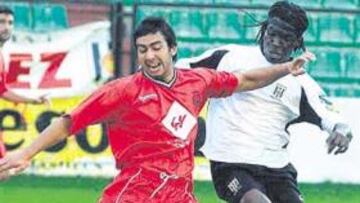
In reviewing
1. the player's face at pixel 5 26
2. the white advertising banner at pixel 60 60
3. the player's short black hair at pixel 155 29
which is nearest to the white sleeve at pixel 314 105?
the player's short black hair at pixel 155 29

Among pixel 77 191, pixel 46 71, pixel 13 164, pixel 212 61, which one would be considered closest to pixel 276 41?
pixel 212 61

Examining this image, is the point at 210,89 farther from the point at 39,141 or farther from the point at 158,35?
the point at 39,141

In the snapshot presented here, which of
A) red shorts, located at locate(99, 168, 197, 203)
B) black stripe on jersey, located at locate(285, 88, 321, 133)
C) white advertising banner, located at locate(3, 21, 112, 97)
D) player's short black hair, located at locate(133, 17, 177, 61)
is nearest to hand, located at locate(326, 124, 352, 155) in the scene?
black stripe on jersey, located at locate(285, 88, 321, 133)

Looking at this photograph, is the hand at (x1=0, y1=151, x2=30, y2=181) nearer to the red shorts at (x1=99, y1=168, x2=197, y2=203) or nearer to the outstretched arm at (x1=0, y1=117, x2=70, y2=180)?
the outstretched arm at (x1=0, y1=117, x2=70, y2=180)

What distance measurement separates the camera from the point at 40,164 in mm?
14055

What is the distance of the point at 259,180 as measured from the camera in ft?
28.1

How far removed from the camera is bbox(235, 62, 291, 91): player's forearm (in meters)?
7.80

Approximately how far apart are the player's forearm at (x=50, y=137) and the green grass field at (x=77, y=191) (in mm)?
5619

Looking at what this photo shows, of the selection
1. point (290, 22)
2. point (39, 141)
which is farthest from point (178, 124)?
point (290, 22)

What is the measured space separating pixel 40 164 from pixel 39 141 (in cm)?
705

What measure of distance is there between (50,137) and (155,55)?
715 millimetres

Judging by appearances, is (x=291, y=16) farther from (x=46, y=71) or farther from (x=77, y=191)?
(x=46, y=71)

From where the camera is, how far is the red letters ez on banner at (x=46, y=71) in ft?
47.1

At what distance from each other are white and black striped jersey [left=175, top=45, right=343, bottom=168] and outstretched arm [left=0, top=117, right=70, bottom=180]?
5.30 ft
